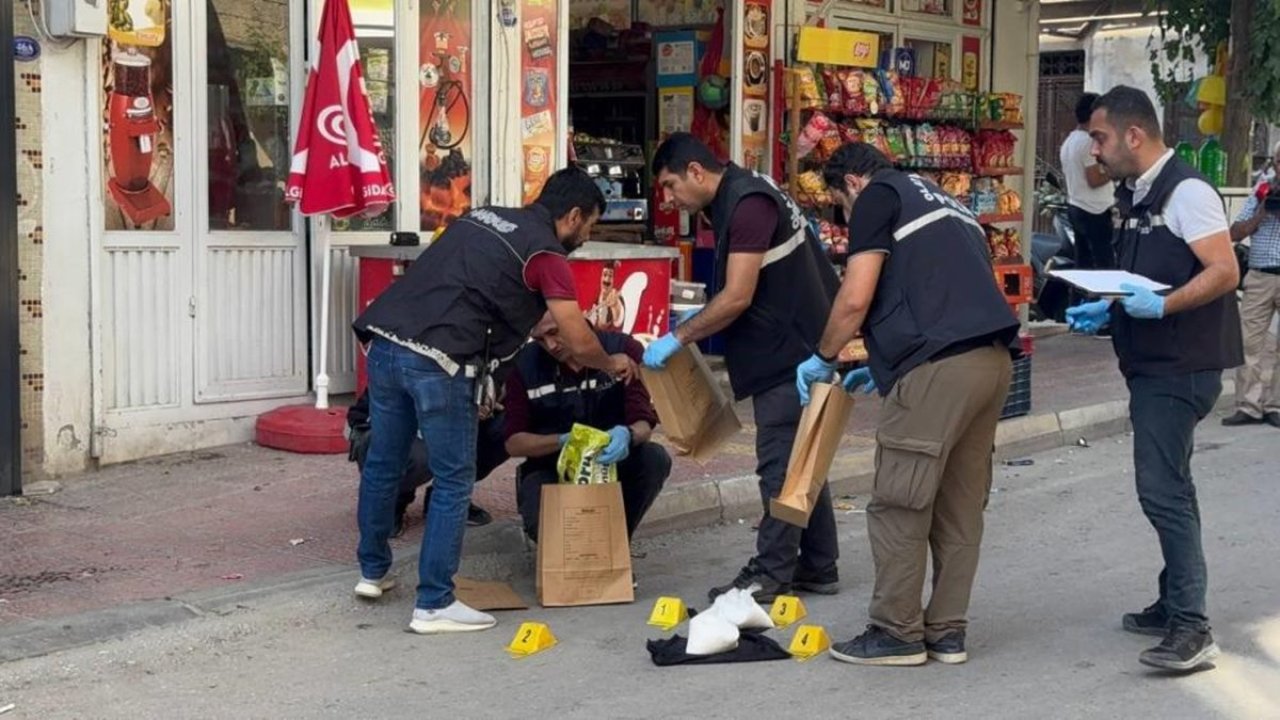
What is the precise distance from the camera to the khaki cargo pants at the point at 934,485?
5.59 m

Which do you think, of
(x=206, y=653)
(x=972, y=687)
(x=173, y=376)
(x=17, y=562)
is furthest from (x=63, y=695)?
(x=173, y=376)

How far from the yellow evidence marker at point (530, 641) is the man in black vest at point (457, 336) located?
0.94 ft

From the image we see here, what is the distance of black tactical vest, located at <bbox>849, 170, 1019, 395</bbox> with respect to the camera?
558 cm

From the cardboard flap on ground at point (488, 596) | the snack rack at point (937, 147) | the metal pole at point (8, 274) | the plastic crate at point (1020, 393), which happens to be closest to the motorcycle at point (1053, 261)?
the snack rack at point (937, 147)

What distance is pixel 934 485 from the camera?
559 cm

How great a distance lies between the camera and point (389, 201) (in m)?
9.37

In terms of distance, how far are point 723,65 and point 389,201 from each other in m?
4.07

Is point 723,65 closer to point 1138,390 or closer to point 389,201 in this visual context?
point 389,201

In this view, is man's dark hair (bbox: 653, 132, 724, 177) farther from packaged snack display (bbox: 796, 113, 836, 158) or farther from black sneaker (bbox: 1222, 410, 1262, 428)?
black sneaker (bbox: 1222, 410, 1262, 428)

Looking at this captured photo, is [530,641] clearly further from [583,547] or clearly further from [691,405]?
[691,405]

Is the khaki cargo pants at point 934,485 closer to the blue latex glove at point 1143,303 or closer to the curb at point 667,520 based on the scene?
the blue latex glove at point 1143,303

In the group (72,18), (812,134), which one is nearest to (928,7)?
(812,134)

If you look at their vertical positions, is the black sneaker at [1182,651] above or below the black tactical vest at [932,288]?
below

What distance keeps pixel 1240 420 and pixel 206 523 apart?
297 inches
